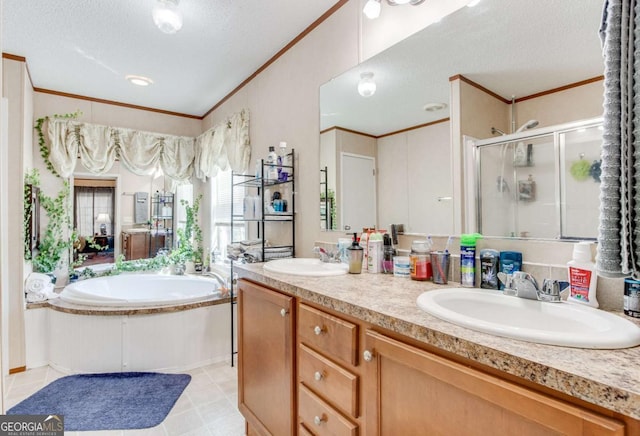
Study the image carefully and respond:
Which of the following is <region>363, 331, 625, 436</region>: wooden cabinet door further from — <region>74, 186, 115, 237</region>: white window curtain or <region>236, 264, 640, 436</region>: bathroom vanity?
<region>74, 186, 115, 237</region>: white window curtain

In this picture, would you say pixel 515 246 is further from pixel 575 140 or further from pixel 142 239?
pixel 142 239

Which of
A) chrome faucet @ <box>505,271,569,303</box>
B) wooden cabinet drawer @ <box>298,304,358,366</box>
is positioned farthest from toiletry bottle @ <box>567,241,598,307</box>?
wooden cabinet drawer @ <box>298,304,358,366</box>

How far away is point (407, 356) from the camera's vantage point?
846 millimetres

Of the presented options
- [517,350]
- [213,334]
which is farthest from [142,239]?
[517,350]

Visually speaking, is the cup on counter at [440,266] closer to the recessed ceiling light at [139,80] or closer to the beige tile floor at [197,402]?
the beige tile floor at [197,402]

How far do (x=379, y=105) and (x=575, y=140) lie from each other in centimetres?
91

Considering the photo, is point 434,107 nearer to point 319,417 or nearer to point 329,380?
point 329,380

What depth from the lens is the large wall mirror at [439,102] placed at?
1.08 meters

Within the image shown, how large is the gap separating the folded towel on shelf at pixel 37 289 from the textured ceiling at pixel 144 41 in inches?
70.7

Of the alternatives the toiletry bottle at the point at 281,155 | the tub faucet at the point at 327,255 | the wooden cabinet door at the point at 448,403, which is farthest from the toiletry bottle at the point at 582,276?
the toiletry bottle at the point at 281,155

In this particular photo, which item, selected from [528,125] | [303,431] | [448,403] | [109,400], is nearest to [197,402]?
[109,400]

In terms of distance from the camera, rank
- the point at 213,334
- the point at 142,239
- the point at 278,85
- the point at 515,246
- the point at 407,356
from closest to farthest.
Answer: the point at 407,356 < the point at 515,246 < the point at 278,85 < the point at 213,334 < the point at 142,239

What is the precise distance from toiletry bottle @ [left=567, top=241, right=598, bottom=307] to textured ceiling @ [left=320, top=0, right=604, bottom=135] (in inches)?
22.0

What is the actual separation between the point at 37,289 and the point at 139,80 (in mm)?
2029
